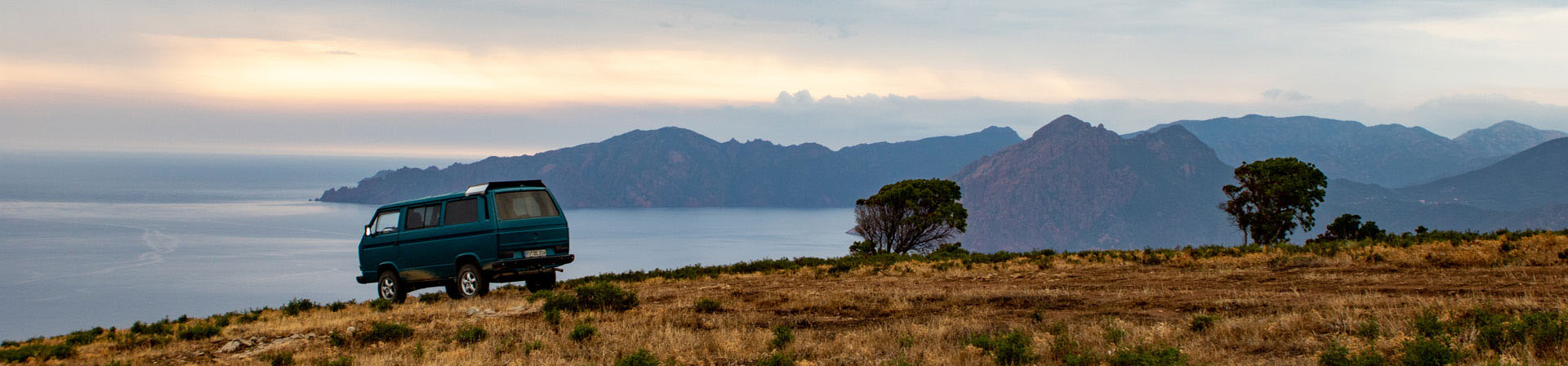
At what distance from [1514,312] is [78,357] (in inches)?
824

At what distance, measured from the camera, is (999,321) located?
14.0m

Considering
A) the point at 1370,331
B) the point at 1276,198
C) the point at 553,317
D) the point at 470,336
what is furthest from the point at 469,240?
the point at 1276,198

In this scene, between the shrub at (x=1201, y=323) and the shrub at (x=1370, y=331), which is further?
the shrub at (x=1201, y=323)

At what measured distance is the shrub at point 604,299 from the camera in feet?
56.9

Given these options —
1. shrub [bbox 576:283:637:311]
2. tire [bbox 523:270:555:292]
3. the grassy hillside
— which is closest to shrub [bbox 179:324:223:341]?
the grassy hillside

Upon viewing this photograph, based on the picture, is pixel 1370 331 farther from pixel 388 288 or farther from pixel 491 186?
pixel 388 288

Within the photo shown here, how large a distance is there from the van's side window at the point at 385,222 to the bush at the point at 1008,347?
1434cm

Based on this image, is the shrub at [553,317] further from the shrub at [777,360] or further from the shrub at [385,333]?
the shrub at [777,360]

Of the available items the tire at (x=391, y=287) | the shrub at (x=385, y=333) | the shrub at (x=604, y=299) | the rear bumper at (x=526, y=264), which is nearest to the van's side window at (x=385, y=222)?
the tire at (x=391, y=287)

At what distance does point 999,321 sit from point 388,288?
47.4 ft

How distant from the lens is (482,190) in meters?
18.4

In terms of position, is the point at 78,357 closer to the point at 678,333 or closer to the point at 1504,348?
the point at 678,333

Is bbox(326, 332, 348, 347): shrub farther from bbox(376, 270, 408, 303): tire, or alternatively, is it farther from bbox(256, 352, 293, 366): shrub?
bbox(376, 270, 408, 303): tire

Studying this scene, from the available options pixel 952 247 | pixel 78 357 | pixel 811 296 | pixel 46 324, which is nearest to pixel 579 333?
Result: pixel 811 296
